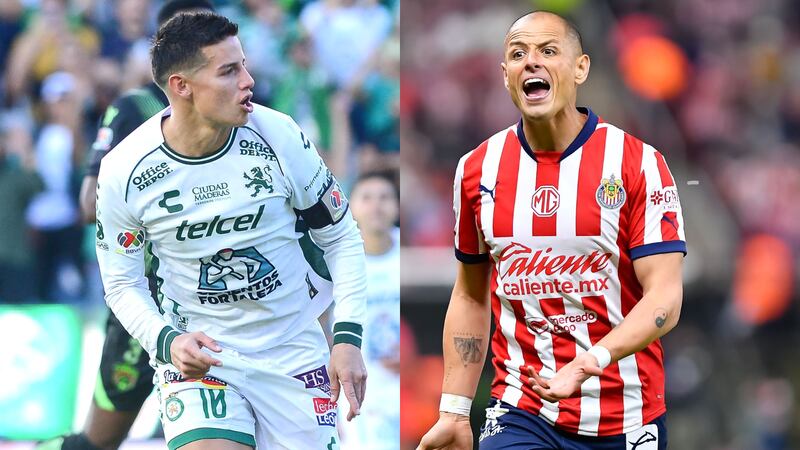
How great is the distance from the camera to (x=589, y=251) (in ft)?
11.9

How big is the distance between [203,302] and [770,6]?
929 centimetres

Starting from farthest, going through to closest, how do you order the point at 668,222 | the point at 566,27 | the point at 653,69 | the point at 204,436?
the point at 653,69 < the point at 204,436 < the point at 566,27 < the point at 668,222

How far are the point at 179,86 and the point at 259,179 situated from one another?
0.43m

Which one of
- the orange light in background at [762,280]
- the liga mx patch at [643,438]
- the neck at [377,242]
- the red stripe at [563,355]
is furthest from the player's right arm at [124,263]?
the orange light in background at [762,280]

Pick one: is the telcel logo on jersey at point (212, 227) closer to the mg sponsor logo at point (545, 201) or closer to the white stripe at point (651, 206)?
the mg sponsor logo at point (545, 201)

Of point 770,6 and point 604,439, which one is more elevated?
point 770,6

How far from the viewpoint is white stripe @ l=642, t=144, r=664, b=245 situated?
3518mm

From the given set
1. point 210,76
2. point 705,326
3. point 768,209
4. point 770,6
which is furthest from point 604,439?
point 770,6

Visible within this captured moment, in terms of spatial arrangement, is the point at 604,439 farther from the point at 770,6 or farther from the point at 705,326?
the point at 770,6

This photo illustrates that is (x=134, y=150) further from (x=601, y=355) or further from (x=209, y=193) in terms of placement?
(x=601, y=355)

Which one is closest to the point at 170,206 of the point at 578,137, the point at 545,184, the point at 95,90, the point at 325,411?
the point at 325,411

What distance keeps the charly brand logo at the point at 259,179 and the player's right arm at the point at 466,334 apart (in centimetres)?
77

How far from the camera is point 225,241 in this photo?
4.18m

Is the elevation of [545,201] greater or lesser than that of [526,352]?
greater
